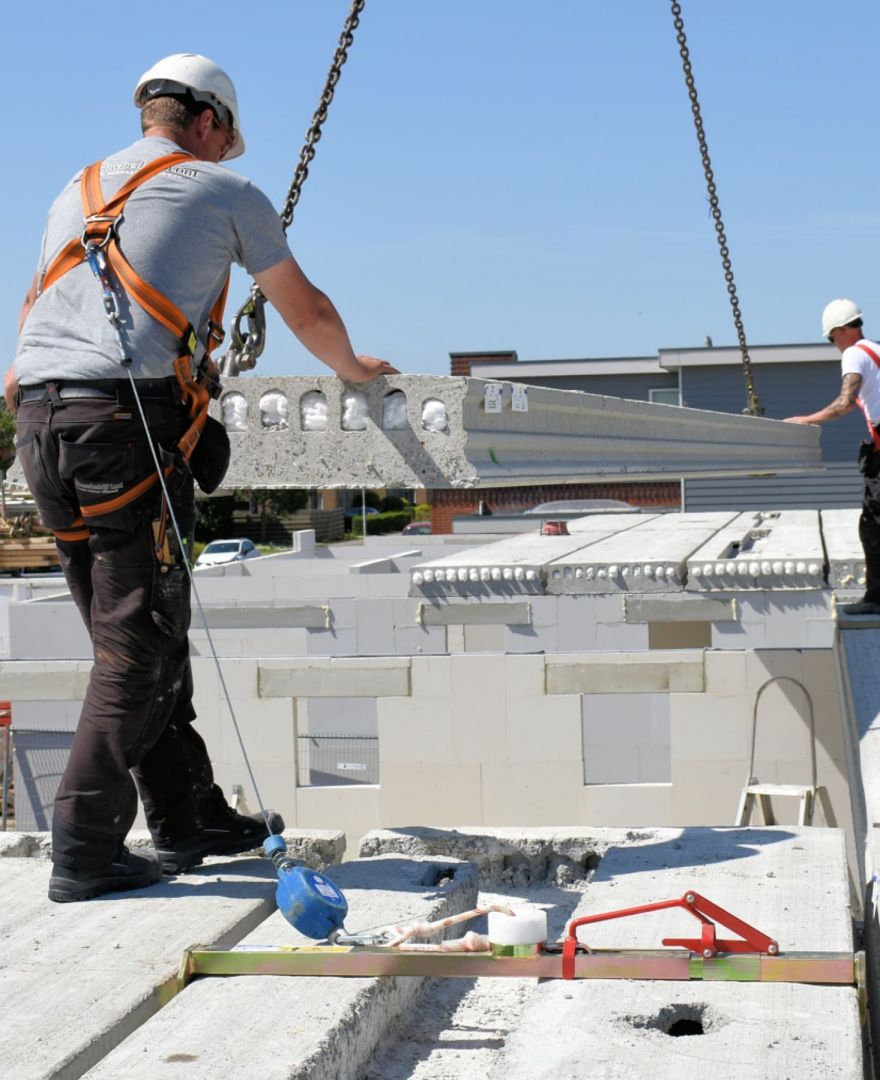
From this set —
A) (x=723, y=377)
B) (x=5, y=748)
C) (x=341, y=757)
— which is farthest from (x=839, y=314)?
(x=723, y=377)

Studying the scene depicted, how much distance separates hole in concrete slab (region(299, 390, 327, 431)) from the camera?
4.91 metres

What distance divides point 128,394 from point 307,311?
541mm

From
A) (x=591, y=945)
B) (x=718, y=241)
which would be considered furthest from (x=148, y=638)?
(x=718, y=241)

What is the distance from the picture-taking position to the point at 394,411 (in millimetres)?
4742

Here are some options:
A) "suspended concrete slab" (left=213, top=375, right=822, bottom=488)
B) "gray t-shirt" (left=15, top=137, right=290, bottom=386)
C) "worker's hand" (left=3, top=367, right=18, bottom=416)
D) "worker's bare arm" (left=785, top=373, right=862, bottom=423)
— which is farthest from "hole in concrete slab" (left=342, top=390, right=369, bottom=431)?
"worker's bare arm" (left=785, top=373, right=862, bottom=423)

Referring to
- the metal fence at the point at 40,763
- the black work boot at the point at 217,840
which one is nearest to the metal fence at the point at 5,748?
the metal fence at the point at 40,763

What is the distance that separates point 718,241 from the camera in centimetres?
1071

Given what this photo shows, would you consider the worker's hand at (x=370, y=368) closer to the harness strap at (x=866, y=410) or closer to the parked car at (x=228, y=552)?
the harness strap at (x=866, y=410)

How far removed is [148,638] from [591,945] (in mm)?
1309

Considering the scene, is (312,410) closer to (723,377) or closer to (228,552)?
(723,377)

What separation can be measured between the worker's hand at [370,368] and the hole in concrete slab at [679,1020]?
213 cm

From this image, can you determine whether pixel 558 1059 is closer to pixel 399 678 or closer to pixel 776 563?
pixel 776 563

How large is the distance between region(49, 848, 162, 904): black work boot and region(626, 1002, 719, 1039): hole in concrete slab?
1501 millimetres

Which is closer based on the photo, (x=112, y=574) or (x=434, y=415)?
(x=112, y=574)
